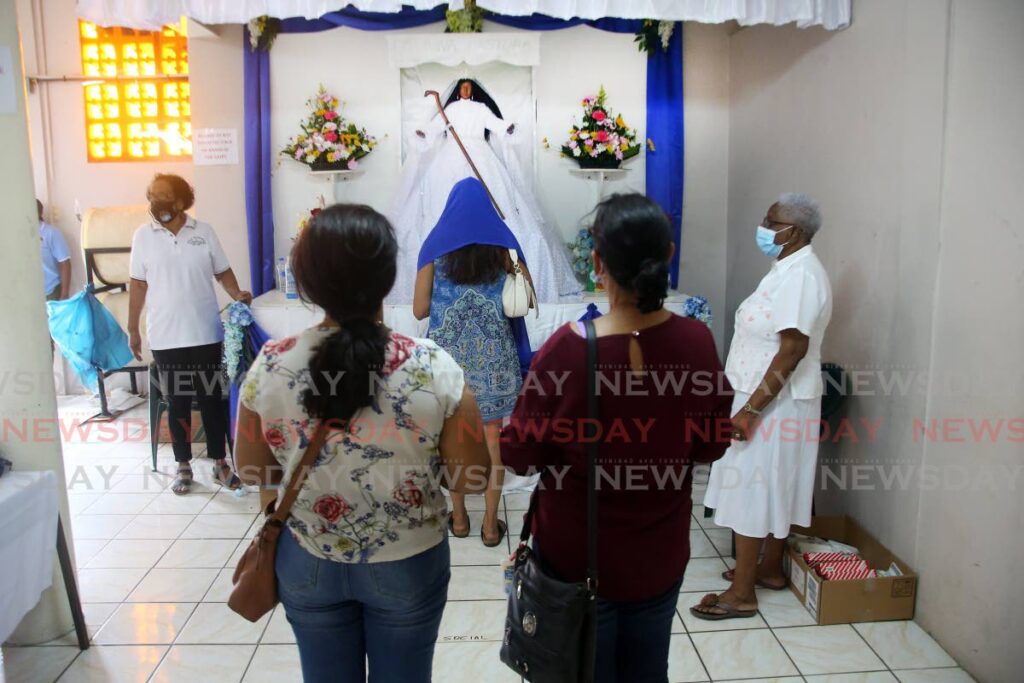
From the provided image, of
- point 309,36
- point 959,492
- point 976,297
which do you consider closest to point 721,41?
point 309,36

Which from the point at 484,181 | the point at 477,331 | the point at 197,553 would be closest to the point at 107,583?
the point at 197,553

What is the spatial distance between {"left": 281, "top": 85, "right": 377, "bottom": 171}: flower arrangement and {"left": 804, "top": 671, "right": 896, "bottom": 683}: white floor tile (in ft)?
12.1

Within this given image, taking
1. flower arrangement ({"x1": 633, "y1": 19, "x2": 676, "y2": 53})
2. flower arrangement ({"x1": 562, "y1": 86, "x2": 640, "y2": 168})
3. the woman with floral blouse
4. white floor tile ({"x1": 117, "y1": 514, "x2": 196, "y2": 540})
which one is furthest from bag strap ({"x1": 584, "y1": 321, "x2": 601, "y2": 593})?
flower arrangement ({"x1": 633, "y1": 19, "x2": 676, "y2": 53})

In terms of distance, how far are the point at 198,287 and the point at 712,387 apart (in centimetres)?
300

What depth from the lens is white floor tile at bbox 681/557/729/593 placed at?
3.03 meters

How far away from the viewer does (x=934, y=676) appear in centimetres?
246

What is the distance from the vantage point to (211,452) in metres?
4.06

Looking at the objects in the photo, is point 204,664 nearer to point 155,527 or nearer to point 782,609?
point 155,527

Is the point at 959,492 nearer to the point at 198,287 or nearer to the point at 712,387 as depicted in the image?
the point at 712,387

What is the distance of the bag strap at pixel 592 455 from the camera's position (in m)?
1.48

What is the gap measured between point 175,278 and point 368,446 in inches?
107

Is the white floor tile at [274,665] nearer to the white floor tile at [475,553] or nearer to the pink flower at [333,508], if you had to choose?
Result: the white floor tile at [475,553]

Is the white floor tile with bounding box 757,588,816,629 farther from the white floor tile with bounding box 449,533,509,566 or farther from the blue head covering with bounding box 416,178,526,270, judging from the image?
the blue head covering with bounding box 416,178,526,270

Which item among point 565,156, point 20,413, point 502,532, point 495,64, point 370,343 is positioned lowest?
point 502,532
